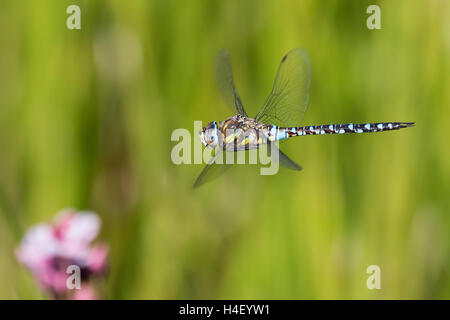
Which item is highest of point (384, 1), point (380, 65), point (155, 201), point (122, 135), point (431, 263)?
point (384, 1)

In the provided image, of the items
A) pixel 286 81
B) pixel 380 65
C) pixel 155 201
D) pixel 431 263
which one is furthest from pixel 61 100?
pixel 431 263

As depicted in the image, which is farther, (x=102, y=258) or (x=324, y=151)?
(x=324, y=151)

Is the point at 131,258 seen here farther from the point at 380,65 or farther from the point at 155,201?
the point at 380,65

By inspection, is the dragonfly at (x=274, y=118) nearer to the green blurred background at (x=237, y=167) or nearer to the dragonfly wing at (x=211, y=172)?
the dragonfly wing at (x=211, y=172)

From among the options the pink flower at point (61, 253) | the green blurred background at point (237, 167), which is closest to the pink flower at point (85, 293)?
the pink flower at point (61, 253)

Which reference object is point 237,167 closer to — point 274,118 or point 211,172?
point 274,118

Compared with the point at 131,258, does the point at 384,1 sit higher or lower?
higher
